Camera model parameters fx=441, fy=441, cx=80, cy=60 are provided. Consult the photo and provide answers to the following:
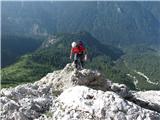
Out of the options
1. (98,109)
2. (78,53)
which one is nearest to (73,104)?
(98,109)

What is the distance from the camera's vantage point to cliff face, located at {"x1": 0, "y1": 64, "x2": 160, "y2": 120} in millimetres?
36906

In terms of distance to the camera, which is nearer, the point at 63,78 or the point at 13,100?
the point at 13,100

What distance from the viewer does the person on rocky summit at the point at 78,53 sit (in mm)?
49766

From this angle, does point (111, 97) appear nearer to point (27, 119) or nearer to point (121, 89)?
point (27, 119)

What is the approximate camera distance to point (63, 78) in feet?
162

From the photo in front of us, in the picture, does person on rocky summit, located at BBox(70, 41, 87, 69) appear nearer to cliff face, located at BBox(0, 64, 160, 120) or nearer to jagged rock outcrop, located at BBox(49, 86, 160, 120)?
cliff face, located at BBox(0, 64, 160, 120)

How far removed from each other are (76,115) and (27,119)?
4.52 m

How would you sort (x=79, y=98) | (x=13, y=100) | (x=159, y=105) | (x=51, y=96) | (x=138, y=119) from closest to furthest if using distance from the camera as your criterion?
(x=138, y=119) < (x=79, y=98) < (x=13, y=100) < (x=51, y=96) < (x=159, y=105)

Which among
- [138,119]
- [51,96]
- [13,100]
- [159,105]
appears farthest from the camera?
[159,105]

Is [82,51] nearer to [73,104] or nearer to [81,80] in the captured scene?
[81,80]

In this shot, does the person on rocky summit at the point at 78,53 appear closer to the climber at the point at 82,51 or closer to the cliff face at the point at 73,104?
the climber at the point at 82,51

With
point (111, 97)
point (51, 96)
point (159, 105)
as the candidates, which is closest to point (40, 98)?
point (51, 96)

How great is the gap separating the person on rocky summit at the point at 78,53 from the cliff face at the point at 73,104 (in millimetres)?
2732

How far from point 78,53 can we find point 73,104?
1273 cm
